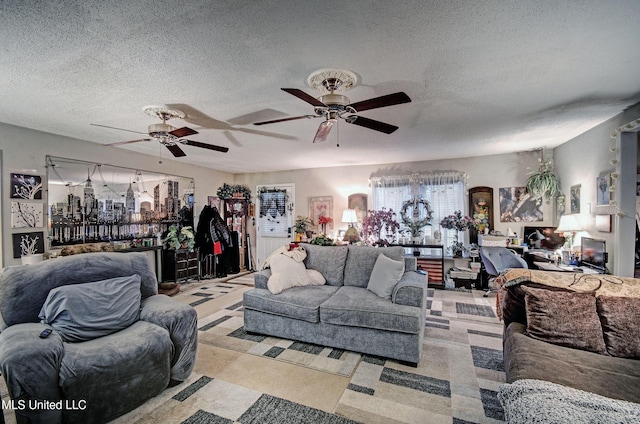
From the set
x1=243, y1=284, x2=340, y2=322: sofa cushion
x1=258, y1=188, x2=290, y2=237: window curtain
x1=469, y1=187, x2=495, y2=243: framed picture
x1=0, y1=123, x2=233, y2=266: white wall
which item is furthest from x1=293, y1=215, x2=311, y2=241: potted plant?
x1=469, y1=187, x2=495, y2=243: framed picture

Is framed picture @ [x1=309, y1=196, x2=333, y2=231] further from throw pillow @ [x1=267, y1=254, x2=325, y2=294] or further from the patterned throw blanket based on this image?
the patterned throw blanket

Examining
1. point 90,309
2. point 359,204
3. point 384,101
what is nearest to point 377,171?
point 359,204

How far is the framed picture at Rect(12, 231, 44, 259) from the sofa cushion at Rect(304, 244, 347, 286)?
3.44 metres

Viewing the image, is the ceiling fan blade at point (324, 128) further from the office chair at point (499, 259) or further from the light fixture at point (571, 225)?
the light fixture at point (571, 225)

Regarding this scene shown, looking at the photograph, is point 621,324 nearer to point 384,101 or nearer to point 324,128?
point 384,101

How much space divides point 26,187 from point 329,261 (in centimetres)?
391

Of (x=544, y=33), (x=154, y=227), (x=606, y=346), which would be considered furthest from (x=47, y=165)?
(x=606, y=346)

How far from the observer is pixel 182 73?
217cm

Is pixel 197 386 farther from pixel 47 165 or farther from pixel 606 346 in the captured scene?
pixel 47 165

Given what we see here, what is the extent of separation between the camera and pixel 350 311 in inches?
105

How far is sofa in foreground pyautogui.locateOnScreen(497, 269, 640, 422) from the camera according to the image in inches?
54.1

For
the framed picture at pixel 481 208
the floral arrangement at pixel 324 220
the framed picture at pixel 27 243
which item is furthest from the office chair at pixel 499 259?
the framed picture at pixel 27 243

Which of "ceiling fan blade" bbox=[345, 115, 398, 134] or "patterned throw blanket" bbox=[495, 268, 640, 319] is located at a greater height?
"ceiling fan blade" bbox=[345, 115, 398, 134]

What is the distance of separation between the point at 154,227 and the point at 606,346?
604cm
